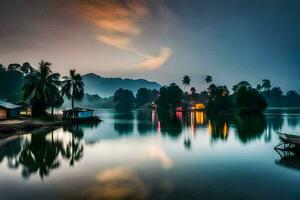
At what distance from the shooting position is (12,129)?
137ft

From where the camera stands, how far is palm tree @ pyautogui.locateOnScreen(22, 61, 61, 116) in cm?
5894

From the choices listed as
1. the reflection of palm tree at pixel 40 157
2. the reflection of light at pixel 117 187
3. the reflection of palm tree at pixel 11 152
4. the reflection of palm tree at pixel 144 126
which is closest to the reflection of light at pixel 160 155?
the reflection of light at pixel 117 187

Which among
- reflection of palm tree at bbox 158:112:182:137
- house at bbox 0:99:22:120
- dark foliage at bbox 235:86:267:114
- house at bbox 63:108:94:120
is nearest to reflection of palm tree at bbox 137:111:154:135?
reflection of palm tree at bbox 158:112:182:137

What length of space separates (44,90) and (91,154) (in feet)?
119

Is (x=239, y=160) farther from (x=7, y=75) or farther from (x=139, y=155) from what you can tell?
(x=7, y=75)

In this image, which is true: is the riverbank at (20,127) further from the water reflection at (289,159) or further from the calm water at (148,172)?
the water reflection at (289,159)

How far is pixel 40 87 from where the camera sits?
5919 centimetres

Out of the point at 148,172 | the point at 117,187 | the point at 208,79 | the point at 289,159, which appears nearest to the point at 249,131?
the point at 289,159

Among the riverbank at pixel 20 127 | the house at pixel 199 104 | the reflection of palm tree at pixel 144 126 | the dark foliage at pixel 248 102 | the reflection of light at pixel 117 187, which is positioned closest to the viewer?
the reflection of light at pixel 117 187

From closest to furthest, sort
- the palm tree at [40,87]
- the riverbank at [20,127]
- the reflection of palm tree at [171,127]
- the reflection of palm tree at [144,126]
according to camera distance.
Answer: the riverbank at [20,127]
the reflection of palm tree at [171,127]
the reflection of palm tree at [144,126]
the palm tree at [40,87]

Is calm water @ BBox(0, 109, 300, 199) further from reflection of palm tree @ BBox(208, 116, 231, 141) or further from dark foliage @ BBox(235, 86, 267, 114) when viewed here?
dark foliage @ BBox(235, 86, 267, 114)

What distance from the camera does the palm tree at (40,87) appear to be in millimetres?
58938

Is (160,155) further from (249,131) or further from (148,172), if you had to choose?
(249,131)

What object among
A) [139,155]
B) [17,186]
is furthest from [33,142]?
[17,186]
